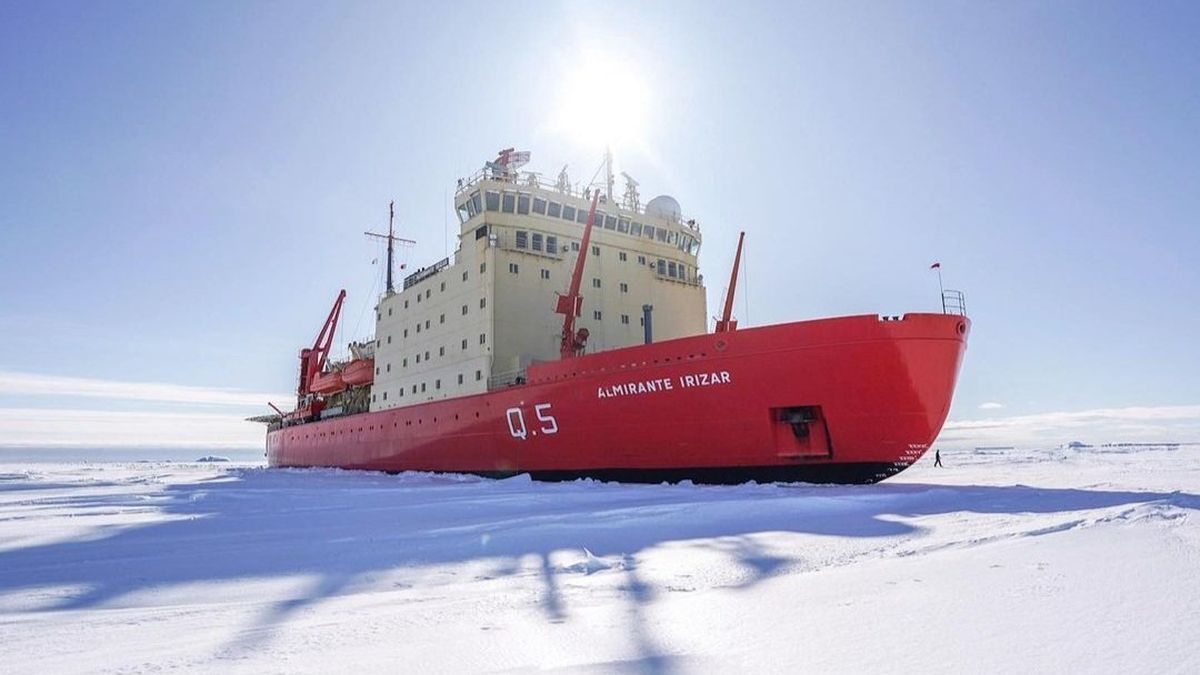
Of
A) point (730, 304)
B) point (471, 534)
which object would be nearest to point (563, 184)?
point (730, 304)

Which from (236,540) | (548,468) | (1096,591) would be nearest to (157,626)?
(236,540)

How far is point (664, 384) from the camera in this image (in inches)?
561

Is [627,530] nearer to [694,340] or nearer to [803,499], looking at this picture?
[803,499]

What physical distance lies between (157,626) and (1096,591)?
16.4ft

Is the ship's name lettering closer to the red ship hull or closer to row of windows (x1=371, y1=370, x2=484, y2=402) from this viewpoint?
the red ship hull

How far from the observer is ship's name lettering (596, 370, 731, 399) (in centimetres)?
1359

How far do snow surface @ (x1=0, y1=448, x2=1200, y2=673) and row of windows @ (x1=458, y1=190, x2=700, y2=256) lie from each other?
1498cm

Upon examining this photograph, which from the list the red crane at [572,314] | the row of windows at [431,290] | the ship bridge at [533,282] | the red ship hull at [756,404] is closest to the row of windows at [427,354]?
the ship bridge at [533,282]

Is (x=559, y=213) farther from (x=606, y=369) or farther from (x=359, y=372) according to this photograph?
(x=359, y=372)

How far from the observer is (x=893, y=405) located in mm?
12539

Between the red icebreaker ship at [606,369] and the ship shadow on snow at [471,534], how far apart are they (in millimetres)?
1831

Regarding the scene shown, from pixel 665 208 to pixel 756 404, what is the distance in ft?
42.2

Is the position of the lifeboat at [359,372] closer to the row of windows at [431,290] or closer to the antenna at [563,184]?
the row of windows at [431,290]

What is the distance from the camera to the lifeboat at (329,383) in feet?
105
